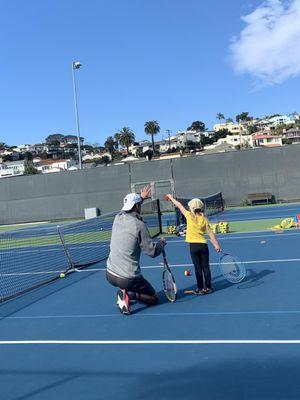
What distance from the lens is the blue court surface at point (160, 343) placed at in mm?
4223

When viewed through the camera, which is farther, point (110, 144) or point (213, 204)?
point (110, 144)

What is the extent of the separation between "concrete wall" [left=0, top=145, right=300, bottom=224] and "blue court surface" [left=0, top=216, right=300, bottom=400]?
64.8 feet

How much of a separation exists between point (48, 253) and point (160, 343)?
9.08 meters

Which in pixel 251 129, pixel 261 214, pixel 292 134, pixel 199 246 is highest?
pixel 251 129

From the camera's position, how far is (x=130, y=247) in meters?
6.62

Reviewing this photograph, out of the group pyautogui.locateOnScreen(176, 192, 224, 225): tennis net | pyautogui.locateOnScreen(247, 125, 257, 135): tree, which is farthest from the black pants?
pyautogui.locateOnScreen(247, 125, 257, 135): tree

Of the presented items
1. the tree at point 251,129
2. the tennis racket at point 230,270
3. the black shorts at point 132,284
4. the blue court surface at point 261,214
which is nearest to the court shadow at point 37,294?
the black shorts at point 132,284

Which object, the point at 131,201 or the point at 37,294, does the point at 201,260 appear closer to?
the point at 131,201

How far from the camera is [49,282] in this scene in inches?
379

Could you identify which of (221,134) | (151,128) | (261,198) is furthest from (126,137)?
(261,198)

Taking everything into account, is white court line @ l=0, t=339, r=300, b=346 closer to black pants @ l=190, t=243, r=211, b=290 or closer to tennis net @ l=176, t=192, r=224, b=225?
black pants @ l=190, t=243, r=211, b=290

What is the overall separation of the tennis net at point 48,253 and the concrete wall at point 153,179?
434 inches

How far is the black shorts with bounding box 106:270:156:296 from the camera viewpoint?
21.5 feet

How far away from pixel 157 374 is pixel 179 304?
242cm
